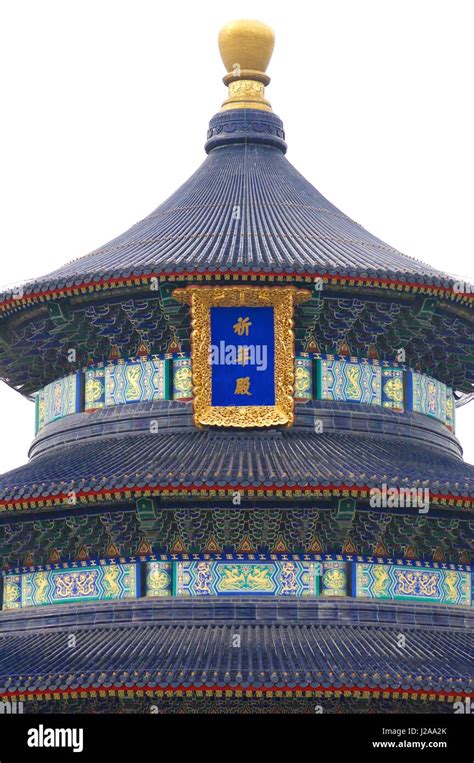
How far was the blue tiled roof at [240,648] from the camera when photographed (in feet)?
97.9

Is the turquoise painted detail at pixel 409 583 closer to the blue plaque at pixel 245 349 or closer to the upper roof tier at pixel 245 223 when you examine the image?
the blue plaque at pixel 245 349

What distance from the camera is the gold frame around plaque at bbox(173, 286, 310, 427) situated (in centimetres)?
3484

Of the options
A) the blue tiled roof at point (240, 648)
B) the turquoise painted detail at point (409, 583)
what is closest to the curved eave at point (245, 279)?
the turquoise painted detail at point (409, 583)

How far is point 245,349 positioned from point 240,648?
6.55 metres

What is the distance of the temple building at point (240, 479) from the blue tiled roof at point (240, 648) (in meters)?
0.05

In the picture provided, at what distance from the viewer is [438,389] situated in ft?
125

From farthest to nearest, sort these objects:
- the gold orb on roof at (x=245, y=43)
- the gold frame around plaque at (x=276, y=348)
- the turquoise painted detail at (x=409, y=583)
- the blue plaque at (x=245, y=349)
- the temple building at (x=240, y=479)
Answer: the gold orb on roof at (x=245, y=43) → the blue plaque at (x=245, y=349) → the gold frame around plaque at (x=276, y=348) → the turquoise painted detail at (x=409, y=583) → the temple building at (x=240, y=479)

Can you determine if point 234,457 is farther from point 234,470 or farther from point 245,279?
point 245,279

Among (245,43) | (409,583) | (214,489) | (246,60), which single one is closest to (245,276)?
(214,489)

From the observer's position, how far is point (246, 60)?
41312 millimetres

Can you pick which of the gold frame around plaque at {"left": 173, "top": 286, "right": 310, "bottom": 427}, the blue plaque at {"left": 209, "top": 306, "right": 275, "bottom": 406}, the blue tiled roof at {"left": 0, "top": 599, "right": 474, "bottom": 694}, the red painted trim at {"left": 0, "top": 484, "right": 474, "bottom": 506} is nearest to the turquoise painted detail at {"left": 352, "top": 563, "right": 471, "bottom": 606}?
the blue tiled roof at {"left": 0, "top": 599, "right": 474, "bottom": 694}

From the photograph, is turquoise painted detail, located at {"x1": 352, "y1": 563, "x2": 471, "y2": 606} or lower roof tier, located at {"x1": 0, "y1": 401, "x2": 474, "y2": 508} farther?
turquoise painted detail, located at {"x1": 352, "y1": 563, "x2": 471, "y2": 606}

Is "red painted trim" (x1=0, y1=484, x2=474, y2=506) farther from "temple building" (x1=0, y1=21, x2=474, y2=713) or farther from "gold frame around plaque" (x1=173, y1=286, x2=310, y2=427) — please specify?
"gold frame around plaque" (x1=173, y1=286, x2=310, y2=427)

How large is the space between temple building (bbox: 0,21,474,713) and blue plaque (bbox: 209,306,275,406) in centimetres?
4
